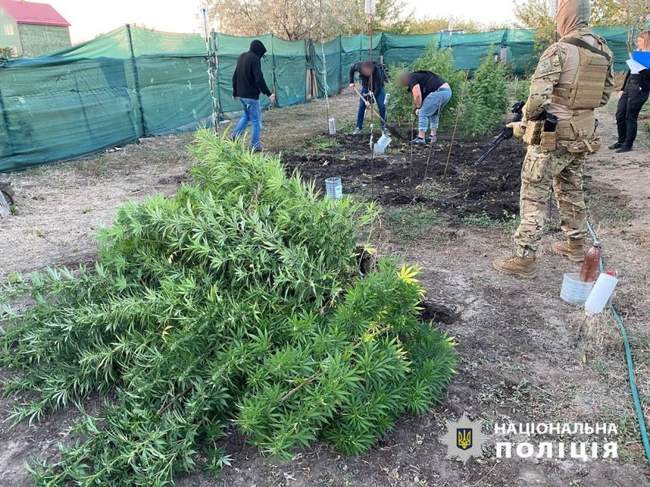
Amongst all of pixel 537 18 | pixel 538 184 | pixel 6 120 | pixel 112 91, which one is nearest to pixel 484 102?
pixel 538 184

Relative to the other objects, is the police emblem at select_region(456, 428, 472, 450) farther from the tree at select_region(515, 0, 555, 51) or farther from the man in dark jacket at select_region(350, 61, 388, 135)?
the tree at select_region(515, 0, 555, 51)

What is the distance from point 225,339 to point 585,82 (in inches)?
112

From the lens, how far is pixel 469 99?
8.15m

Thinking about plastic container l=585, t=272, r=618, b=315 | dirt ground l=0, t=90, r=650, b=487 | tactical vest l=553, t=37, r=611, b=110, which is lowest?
dirt ground l=0, t=90, r=650, b=487

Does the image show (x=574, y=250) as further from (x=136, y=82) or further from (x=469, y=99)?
(x=136, y=82)

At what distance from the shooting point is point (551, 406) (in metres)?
2.21

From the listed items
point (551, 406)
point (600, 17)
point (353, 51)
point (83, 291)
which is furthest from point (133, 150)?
point (600, 17)

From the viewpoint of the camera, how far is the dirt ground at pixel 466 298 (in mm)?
1901

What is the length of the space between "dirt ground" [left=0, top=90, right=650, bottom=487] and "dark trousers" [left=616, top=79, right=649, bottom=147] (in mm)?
286

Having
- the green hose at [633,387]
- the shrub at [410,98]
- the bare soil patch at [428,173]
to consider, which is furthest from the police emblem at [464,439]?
the shrub at [410,98]

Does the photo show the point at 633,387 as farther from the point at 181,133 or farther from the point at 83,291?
the point at 181,133

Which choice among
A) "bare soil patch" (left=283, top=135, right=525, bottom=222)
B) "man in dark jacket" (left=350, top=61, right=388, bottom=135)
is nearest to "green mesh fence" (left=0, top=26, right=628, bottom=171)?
"man in dark jacket" (left=350, top=61, right=388, bottom=135)

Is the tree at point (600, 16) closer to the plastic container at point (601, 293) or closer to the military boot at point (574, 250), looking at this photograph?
the military boot at point (574, 250)

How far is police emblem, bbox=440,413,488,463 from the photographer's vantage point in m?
1.96
